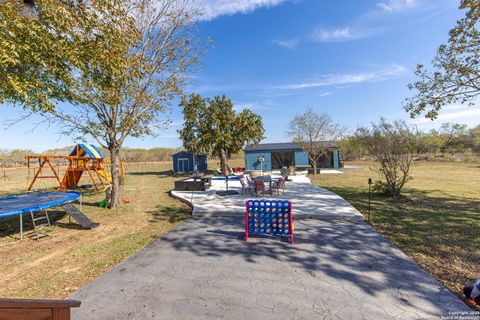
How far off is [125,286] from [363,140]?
1135cm

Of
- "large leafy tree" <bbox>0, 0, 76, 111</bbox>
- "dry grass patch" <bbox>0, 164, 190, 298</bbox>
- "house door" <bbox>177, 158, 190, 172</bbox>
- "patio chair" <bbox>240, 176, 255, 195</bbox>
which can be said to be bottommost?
"dry grass patch" <bbox>0, 164, 190, 298</bbox>

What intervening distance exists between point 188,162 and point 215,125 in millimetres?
7661

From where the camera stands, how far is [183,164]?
27953mm

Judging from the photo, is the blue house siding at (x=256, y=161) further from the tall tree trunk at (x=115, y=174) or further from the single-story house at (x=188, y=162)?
the tall tree trunk at (x=115, y=174)

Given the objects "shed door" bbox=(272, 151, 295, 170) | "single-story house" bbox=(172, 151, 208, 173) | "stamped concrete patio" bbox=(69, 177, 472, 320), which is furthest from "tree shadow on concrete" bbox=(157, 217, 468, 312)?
"shed door" bbox=(272, 151, 295, 170)

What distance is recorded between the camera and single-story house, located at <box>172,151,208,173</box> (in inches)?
1088

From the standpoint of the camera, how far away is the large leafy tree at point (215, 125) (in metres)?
22.8

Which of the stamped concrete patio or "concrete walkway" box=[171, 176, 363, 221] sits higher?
"concrete walkway" box=[171, 176, 363, 221]

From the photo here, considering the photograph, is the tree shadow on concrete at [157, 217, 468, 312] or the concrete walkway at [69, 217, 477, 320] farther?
the tree shadow on concrete at [157, 217, 468, 312]

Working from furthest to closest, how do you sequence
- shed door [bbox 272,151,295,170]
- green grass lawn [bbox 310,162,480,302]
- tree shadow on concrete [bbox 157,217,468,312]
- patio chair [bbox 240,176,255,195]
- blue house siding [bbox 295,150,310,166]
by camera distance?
shed door [bbox 272,151,295,170] → blue house siding [bbox 295,150,310,166] → patio chair [bbox 240,176,255,195] → green grass lawn [bbox 310,162,480,302] → tree shadow on concrete [bbox 157,217,468,312]

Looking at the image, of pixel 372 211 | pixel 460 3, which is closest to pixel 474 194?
pixel 372 211

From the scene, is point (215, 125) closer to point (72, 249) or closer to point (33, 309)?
point (72, 249)

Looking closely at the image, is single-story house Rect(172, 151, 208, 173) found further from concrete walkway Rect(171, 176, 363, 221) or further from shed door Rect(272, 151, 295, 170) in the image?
concrete walkway Rect(171, 176, 363, 221)

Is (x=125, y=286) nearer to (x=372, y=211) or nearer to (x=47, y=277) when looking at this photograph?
(x=47, y=277)
